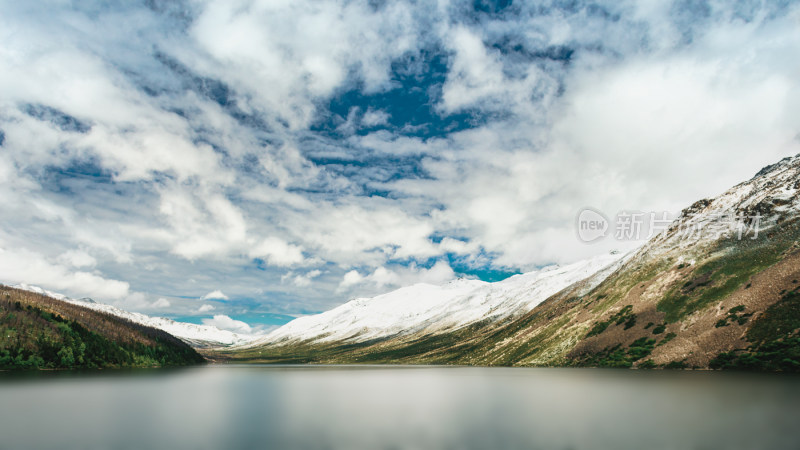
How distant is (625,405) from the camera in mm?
44281

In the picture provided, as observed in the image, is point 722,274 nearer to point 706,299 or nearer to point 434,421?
point 706,299

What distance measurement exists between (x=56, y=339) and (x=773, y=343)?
20860cm

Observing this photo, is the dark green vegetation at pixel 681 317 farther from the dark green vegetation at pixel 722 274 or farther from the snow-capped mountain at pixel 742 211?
the snow-capped mountain at pixel 742 211

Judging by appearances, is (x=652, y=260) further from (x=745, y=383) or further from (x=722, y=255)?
(x=745, y=383)

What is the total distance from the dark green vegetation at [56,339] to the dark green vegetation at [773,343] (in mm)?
196913

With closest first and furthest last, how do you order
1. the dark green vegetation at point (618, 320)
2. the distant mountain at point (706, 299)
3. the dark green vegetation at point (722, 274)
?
the distant mountain at point (706, 299)
the dark green vegetation at point (722, 274)
the dark green vegetation at point (618, 320)

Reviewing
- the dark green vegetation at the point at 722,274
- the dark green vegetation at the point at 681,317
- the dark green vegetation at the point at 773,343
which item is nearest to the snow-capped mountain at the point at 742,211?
the dark green vegetation at the point at 722,274

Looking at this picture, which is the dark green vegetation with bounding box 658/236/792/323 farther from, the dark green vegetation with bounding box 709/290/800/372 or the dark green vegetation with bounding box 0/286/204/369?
the dark green vegetation with bounding box 0/286/204/369

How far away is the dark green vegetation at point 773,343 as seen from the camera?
74.2 m

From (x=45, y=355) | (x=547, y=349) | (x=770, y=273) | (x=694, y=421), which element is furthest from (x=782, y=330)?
(x=45, y=355)

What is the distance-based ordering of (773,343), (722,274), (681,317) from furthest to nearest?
(722,274)
(681,317)
(773,343)

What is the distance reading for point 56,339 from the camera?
140875mm

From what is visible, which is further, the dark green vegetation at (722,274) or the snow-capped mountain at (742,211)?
the snow-capped mountain at (742,211)

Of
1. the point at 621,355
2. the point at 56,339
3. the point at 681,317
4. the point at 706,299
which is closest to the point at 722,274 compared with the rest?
the point at 706,299
